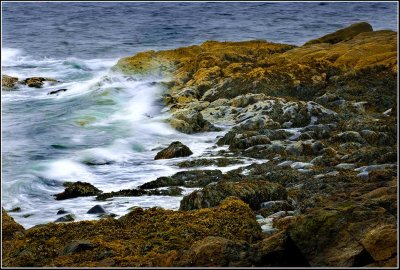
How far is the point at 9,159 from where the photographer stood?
1641 centimetres

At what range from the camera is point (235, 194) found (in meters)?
9.77

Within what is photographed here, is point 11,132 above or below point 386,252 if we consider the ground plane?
below

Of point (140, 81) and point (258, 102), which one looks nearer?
point (258, 102)

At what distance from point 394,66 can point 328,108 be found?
12.2 feet

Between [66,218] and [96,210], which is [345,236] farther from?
[96,210]

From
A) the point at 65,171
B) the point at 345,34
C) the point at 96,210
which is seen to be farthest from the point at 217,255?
the point at 345,34

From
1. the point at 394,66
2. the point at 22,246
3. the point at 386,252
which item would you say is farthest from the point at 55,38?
the point at 386,252

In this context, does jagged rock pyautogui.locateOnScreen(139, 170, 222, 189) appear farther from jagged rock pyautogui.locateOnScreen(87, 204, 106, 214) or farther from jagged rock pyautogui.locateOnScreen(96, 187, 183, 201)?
jagged rock pyautogui.locateOnScreen(87, 204, 106, 214)

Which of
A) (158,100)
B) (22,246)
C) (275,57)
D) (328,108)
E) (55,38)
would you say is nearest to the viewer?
(22,246)

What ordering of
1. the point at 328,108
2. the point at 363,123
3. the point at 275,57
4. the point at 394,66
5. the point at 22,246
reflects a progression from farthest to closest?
1. the point at 275,57
2. the point at 394,66
3. the point at 328,108
4. the point at 363,123
5. the point at 22,246

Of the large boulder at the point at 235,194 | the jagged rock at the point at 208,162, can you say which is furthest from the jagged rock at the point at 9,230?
the jagged rock at the point at 208,162

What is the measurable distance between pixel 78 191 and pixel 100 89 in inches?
503

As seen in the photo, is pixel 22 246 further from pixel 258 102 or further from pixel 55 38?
pixel 55 38

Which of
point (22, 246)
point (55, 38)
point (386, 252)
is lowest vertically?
point (55, 38)
